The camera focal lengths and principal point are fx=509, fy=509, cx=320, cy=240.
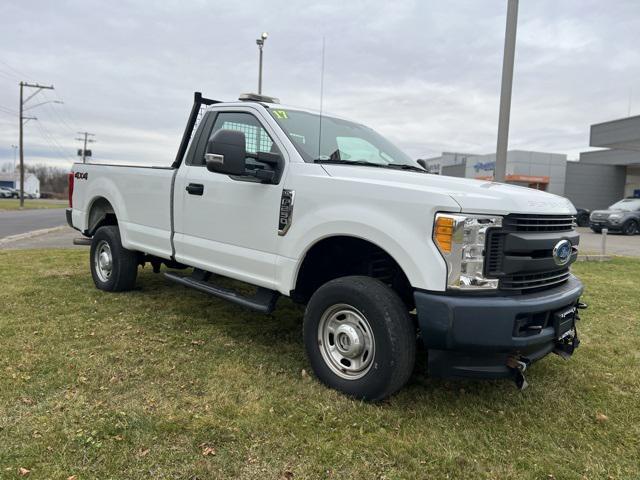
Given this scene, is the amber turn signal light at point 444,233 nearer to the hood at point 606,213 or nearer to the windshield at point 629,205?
the hood at point 606,213

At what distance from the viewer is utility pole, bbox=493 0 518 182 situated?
7.89 m

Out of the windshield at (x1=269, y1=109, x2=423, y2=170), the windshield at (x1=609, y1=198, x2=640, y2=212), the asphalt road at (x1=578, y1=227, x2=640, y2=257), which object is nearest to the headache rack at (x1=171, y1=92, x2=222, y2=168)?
the windshield at (x1=269, y1=109, x2=423, y2=170)

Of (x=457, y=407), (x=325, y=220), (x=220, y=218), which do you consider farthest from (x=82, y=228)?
(x=457, y=407)

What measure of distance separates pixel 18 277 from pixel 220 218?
421cm

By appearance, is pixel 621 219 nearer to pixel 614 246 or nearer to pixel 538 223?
pixel 614 246

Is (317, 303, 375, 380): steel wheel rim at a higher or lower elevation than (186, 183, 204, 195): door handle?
lower

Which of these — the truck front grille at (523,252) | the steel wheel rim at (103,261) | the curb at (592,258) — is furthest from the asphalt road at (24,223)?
the truck front grille at (523,252)

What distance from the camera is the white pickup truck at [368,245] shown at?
115 inches

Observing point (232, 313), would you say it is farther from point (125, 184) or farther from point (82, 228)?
point (82, 228)

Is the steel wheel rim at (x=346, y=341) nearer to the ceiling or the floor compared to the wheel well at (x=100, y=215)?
nearer to the floor

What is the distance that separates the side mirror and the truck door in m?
0.25

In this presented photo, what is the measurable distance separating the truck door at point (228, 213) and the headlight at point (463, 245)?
1383 mm

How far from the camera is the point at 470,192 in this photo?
3.04 metres

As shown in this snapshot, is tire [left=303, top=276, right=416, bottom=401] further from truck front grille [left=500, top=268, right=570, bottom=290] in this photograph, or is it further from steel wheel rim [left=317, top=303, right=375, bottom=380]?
truck front grille [left=500, top=268, right=570, bottom=290]
